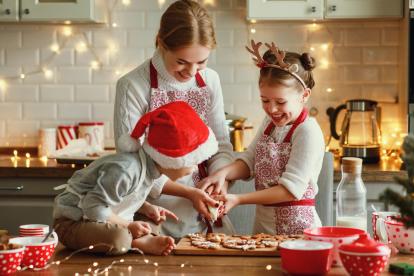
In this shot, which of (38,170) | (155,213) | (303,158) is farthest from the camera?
(38,170)

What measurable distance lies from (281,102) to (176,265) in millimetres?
863

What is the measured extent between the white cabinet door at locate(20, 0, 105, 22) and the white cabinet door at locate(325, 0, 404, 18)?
1262 mm

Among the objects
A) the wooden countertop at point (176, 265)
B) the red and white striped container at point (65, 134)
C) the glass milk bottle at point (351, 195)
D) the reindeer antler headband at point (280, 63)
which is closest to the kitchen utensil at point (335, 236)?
the wooden countertop at point (176, 265)

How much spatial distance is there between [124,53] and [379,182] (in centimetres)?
165

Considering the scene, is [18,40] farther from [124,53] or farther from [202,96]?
[202,96]

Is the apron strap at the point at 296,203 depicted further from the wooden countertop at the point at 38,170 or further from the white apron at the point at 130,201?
the wooden countertop at the point at 38,170

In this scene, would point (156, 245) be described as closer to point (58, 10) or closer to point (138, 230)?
point (138, 230)

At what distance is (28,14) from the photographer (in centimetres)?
410

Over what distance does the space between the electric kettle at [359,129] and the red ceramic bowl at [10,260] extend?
253 cm

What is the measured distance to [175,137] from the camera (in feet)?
6.87

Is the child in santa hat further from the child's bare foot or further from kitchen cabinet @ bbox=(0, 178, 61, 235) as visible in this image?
kitchen cabinet @ bbox=(0, 178, 61, 235)

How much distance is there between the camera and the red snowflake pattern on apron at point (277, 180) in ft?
8.75

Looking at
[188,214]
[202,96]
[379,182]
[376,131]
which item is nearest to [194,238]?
[188,214]

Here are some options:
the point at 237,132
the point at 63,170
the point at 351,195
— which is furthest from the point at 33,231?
the point at 237,132
